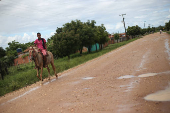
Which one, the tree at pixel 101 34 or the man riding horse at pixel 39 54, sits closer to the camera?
the man riding horse at pixel 39 54

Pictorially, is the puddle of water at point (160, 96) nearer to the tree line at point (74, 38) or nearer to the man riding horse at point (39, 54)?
the man riding horse at point (39, 54)

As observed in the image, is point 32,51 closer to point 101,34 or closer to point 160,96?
point 160,96

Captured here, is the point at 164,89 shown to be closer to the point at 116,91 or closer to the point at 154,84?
the point at 154,84

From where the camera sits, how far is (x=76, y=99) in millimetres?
7000

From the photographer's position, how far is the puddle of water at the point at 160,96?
581cm

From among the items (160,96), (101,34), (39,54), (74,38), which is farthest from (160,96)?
(101,34)

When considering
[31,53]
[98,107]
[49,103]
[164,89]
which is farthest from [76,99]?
[31,53]

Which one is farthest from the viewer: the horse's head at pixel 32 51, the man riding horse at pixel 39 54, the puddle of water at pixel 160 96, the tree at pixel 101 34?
the tree at pixel 101 34

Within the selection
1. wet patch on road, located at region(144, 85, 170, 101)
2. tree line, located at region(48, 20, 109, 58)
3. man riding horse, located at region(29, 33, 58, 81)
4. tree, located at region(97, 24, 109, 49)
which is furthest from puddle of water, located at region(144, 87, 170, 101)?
tree, located at region(97, 24, 109, 49)

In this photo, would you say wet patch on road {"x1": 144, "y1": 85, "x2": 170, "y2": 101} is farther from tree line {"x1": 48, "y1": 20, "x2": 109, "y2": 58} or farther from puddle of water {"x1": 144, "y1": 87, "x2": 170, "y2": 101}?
tree line {"x1": 48, "y1": 20, "x2": 109, "y2": 58}

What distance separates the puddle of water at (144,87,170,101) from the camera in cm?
581

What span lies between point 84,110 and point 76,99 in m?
1.39

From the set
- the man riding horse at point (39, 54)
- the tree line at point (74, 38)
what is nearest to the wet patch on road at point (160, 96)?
the man riding horse at point (39, 54)

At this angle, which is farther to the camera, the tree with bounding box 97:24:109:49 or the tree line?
the tree with bounding box 97:24:109:49
